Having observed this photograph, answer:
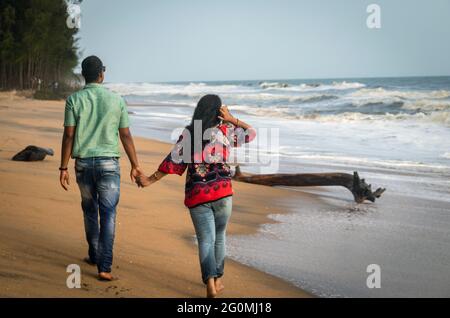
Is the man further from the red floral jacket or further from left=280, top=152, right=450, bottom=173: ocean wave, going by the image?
left=280, top=152, right=450, bottom=173: ocean wave

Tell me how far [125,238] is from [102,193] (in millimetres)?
1611

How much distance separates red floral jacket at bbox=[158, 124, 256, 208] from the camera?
4.70m

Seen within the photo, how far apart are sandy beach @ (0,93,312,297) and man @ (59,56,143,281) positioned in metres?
0.44

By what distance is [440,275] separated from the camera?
5.77m

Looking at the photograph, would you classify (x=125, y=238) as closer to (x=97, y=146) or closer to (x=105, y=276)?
(x=105, y=276)

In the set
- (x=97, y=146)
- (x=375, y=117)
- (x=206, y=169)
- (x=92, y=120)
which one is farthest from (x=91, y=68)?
(x=375, y=117)

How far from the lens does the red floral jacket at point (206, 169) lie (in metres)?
4.70

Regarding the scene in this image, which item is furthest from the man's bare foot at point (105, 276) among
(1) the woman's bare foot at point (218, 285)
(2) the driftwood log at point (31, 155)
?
(2) the driftwood log at point (31, 155)

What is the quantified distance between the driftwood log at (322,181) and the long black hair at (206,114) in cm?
535

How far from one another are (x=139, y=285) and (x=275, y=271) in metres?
1.50
